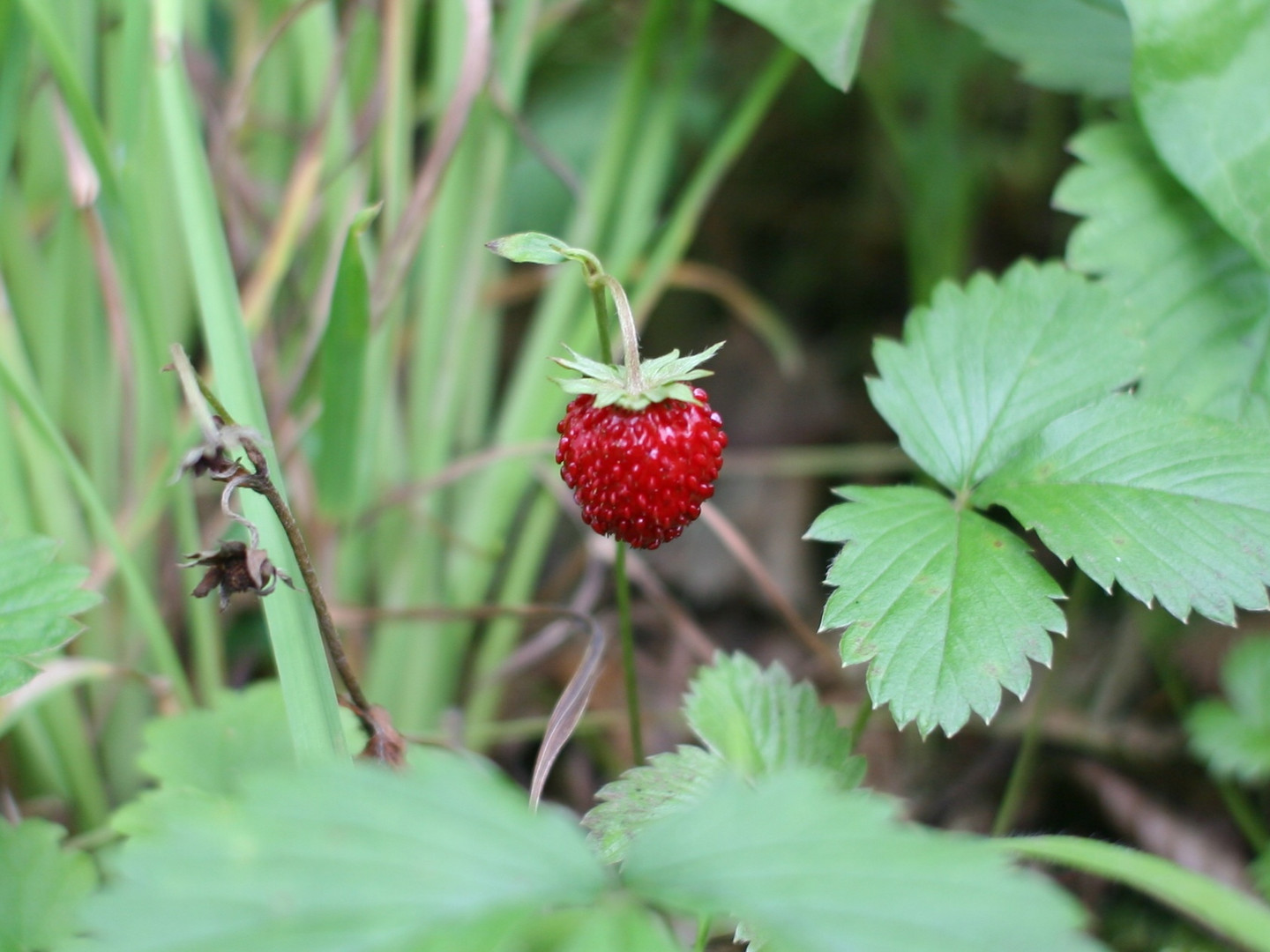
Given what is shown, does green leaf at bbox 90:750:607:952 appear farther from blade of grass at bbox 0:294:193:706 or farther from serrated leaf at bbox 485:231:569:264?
blade of grass at bbox 0:294:193:706

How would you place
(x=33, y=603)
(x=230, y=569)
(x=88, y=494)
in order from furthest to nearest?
(x=88, y=494) < (x=33, y=603) < (x=230, y=569)

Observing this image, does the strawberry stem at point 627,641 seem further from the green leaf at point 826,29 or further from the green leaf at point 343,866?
the green leaf at point 826,29

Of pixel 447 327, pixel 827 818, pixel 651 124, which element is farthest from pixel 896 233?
pixel 827 818

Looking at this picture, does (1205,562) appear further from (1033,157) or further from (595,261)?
(1033,157)

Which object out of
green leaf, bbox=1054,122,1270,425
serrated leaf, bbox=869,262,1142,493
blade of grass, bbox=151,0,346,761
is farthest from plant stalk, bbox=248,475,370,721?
green leaf, bbox=1054,122,1270,425

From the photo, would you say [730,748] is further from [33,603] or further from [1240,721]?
[1240,721]

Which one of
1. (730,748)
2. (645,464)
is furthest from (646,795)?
(645,464)
